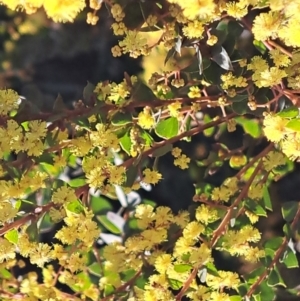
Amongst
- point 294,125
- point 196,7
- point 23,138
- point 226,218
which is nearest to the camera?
point 196,7

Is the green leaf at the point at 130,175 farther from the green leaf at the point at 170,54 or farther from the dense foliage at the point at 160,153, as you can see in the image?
the green leaf at the point at 170,54

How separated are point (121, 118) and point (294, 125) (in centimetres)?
29

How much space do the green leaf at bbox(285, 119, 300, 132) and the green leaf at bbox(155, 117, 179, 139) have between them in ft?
0.81

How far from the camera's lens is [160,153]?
0.94 meters

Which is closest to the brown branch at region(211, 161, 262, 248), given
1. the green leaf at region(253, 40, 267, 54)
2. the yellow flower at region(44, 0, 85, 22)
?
the green leaf at region(253, 40, 267, 54)

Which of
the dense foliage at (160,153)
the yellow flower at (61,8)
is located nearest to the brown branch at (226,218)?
the dense foliage at (160,153)

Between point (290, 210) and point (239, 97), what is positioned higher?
point (239, 97)

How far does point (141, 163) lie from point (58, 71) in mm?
942

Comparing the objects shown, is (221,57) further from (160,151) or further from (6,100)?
(6,100)

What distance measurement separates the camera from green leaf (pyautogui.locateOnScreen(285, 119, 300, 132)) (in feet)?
2.50

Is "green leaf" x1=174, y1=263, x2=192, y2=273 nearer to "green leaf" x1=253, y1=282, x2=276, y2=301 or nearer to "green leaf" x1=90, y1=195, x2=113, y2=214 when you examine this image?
"green leaf" x1=253, y1=282, x2=276, y2=301

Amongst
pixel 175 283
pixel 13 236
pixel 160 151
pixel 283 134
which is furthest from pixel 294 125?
pixel 13 236

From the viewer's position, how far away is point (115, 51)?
0.86m

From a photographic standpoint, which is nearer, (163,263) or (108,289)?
(163,263)
